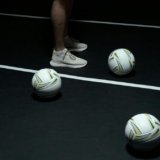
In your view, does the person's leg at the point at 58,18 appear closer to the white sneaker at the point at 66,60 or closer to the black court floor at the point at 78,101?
the white sneaker at the point at 66,60

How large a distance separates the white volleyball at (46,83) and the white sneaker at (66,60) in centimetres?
54

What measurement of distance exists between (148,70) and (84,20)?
1.38 metres

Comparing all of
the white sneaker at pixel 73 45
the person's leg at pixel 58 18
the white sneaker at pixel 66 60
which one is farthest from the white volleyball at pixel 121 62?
the white sneaker at pixel 73 45

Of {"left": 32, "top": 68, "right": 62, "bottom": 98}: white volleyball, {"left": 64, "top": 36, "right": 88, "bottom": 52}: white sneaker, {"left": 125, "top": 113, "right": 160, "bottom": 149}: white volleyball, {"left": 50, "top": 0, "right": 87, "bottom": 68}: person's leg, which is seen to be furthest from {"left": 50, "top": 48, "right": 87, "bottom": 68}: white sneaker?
{"left": 125, "top": 113, "right": 160, "bottom": 149}: white volleyball

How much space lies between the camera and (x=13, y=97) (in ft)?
9.77

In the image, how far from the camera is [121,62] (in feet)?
10.1

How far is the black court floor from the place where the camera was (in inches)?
93.7

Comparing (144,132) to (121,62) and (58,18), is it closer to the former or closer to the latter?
(121,62)

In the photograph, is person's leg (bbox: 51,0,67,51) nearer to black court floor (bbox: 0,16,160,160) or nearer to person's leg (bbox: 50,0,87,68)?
person's leg (bbox: 50,0,87,68)

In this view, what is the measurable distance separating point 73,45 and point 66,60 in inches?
13.5

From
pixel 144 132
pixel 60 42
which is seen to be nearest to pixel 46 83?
pixel 60 42

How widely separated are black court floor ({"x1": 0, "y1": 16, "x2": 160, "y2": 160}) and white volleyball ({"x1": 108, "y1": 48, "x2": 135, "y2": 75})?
0.29ft

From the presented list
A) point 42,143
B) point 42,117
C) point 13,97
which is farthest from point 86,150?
point 13,97

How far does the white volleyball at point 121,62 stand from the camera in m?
3.08
